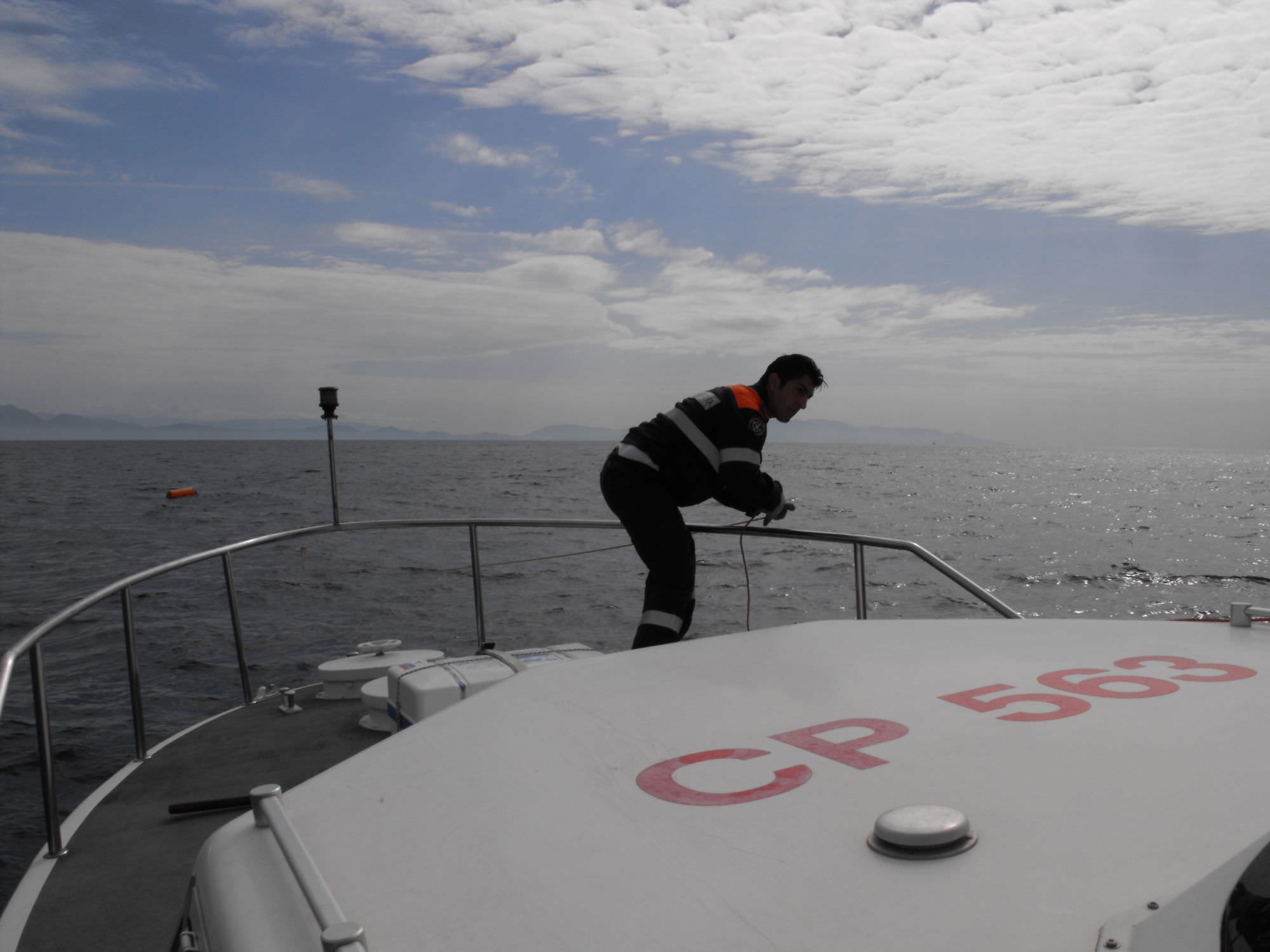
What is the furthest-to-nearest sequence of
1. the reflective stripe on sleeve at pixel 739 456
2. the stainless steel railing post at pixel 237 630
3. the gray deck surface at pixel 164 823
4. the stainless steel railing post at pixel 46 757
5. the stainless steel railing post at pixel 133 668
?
the stainless steel railing post at pixel 237 630 → the reflective stripe on sleeve at pixel 739 456 → the stainless steel railing post at pixel 133 668 → the stainless steel railing post at pixel 46 757 → the gray deck surface at pixel 164 823

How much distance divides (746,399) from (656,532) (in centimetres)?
71

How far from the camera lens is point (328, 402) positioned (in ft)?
17.1

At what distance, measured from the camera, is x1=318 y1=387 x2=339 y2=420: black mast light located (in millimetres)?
5195

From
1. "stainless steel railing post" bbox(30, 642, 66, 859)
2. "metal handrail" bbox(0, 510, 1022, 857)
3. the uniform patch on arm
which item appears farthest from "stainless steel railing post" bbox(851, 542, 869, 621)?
"stainless steel railing post" bbox(30, 642, 66, 859)

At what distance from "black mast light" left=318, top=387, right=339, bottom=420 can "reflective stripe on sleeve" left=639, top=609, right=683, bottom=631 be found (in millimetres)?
2060

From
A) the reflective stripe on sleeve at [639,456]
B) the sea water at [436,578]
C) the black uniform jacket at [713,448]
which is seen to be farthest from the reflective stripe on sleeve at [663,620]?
the reflective stripe on sleeve at [639,456]

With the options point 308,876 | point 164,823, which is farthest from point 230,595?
point 308,876

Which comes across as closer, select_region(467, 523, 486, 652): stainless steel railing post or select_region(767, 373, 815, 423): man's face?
select_region(767, 373, 815, 423): man's face

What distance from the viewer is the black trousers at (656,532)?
14.2 feet

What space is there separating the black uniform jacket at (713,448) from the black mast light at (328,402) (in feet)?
5.44

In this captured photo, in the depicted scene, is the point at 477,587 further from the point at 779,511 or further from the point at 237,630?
the point at 779,511

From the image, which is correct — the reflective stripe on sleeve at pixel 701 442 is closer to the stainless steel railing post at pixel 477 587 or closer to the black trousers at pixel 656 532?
the black trousers at pixel 656 532

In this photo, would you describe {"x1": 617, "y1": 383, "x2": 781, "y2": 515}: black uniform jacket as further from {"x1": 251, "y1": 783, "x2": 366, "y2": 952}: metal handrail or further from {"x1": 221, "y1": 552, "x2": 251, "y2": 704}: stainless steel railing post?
{"x1": 251, "y1": 783, "x2": 366, "y2": 952}: metal handrail

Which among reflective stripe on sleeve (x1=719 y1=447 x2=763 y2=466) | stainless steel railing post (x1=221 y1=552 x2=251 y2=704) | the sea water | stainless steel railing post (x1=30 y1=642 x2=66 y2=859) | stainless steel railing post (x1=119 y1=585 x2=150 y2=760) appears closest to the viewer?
stainless steel railing post (x1=30 y1=642 x2=66 y2=859)
